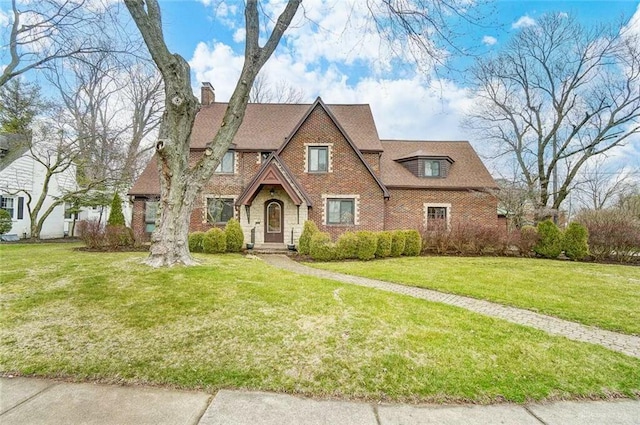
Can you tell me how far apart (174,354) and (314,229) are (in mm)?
10213

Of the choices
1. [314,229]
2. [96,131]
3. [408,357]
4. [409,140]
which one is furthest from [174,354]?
[96,131]

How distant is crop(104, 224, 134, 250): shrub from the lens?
14.1m

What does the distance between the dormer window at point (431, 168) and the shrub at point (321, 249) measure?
9.23 m

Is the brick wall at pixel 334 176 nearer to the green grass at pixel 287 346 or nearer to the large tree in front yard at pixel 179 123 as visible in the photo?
the large tree in front yard at pixel 179 123

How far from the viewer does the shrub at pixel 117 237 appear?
1412 cm

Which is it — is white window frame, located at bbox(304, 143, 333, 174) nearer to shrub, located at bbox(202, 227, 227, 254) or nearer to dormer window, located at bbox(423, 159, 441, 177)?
shrub, located at bbox(202, 227, 227, 254)

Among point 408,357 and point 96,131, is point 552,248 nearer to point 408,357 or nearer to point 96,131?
point 408,357

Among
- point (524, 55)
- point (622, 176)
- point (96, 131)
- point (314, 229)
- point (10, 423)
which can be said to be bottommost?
point (10, 423)

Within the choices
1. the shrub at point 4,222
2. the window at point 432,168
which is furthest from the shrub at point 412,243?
the shrub at point 4,222

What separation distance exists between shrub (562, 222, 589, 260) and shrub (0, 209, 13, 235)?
28.8 meters

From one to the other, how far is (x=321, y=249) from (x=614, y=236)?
12.8m

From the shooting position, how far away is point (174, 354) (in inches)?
152

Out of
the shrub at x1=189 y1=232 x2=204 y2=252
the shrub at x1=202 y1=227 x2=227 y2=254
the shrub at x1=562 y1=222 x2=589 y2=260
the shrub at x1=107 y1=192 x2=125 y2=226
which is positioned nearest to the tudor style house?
the shrub at x1=107 y1=192 x2=125 y2=226

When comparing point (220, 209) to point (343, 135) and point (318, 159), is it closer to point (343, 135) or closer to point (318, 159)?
point (318, 159)
